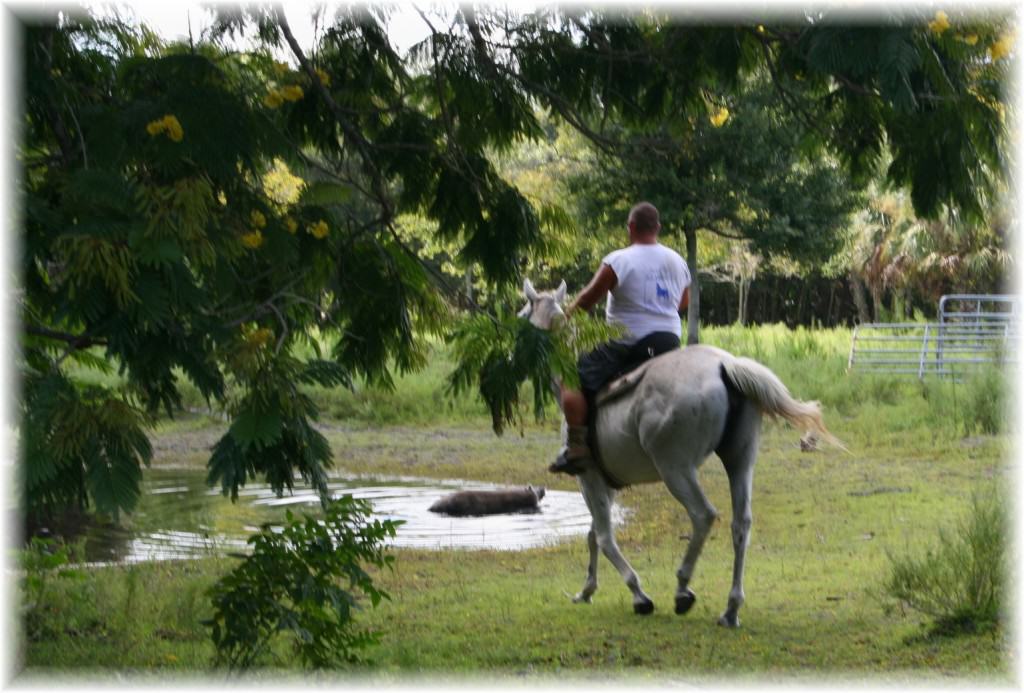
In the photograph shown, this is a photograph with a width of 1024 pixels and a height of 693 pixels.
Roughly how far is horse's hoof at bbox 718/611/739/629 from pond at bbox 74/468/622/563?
2.93 meters

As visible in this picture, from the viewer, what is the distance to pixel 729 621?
27.8 ft

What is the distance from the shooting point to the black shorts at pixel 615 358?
9406 millimetres

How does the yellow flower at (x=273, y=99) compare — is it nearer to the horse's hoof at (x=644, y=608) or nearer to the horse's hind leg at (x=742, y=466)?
the horse's hind leg at (x=742, y=466)

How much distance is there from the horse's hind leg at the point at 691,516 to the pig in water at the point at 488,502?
551 cm

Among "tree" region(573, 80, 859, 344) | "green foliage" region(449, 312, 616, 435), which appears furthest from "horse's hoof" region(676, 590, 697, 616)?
"tree" region(573, 80, 859, 344)

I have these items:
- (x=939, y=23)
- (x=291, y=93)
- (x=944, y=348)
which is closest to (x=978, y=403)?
(x=944, y=348)

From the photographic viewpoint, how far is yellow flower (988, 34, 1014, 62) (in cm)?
624

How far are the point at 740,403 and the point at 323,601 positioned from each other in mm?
3805

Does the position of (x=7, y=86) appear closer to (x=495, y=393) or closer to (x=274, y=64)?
(x=274, y=64)

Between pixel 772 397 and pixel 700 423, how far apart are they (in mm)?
452

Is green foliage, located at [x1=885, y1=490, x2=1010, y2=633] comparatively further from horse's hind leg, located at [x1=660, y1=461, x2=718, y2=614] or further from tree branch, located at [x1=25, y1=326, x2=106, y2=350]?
tree branch, located at [x1=25, y1=326, x2=106, y2=350]

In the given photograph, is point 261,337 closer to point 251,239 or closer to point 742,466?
point 251,239

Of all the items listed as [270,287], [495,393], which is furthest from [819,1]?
[270,287]

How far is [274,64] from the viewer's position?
22.7 feet
